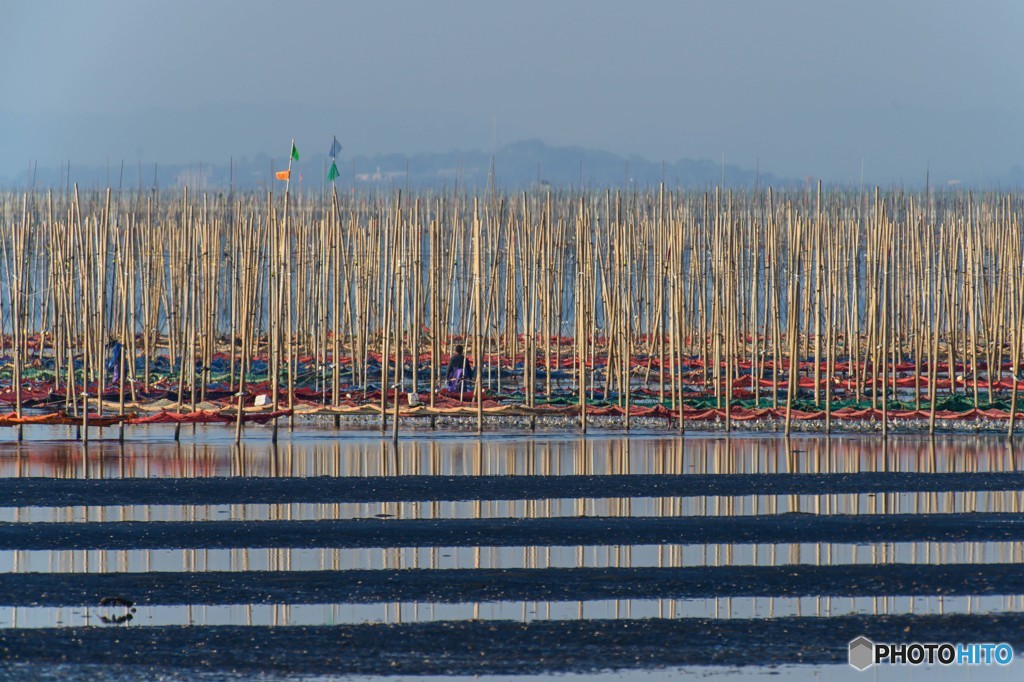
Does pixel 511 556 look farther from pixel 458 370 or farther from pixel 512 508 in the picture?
pixel 458 370

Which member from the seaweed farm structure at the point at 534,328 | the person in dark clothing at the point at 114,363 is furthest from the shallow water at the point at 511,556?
the person in dark clothing at the point at 114,363

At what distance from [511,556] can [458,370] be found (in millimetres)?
10224

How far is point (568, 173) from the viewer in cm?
17425

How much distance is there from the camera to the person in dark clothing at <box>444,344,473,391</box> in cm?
1952

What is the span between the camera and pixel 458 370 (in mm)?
19844

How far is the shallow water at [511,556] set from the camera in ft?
25.0

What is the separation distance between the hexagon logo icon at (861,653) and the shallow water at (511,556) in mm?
69

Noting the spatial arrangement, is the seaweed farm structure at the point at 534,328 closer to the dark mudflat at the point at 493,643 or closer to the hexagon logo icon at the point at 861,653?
the dark mudflat at the point at 493,643

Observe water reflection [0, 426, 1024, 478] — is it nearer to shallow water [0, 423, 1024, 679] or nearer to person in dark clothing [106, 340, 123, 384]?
shallow water [0, 423, 1024, 679]

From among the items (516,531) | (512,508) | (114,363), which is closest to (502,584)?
(516,531)

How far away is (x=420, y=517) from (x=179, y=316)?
41.5 feet

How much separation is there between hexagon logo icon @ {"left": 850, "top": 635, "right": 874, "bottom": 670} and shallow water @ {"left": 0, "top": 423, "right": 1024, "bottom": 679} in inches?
2.7

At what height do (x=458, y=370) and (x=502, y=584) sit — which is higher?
(x=458, y=370)

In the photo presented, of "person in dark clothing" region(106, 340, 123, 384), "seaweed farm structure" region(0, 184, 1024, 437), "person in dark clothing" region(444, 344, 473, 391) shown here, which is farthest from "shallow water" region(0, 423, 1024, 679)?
"person in dark clothing" region(106, 340, 123, 384)
